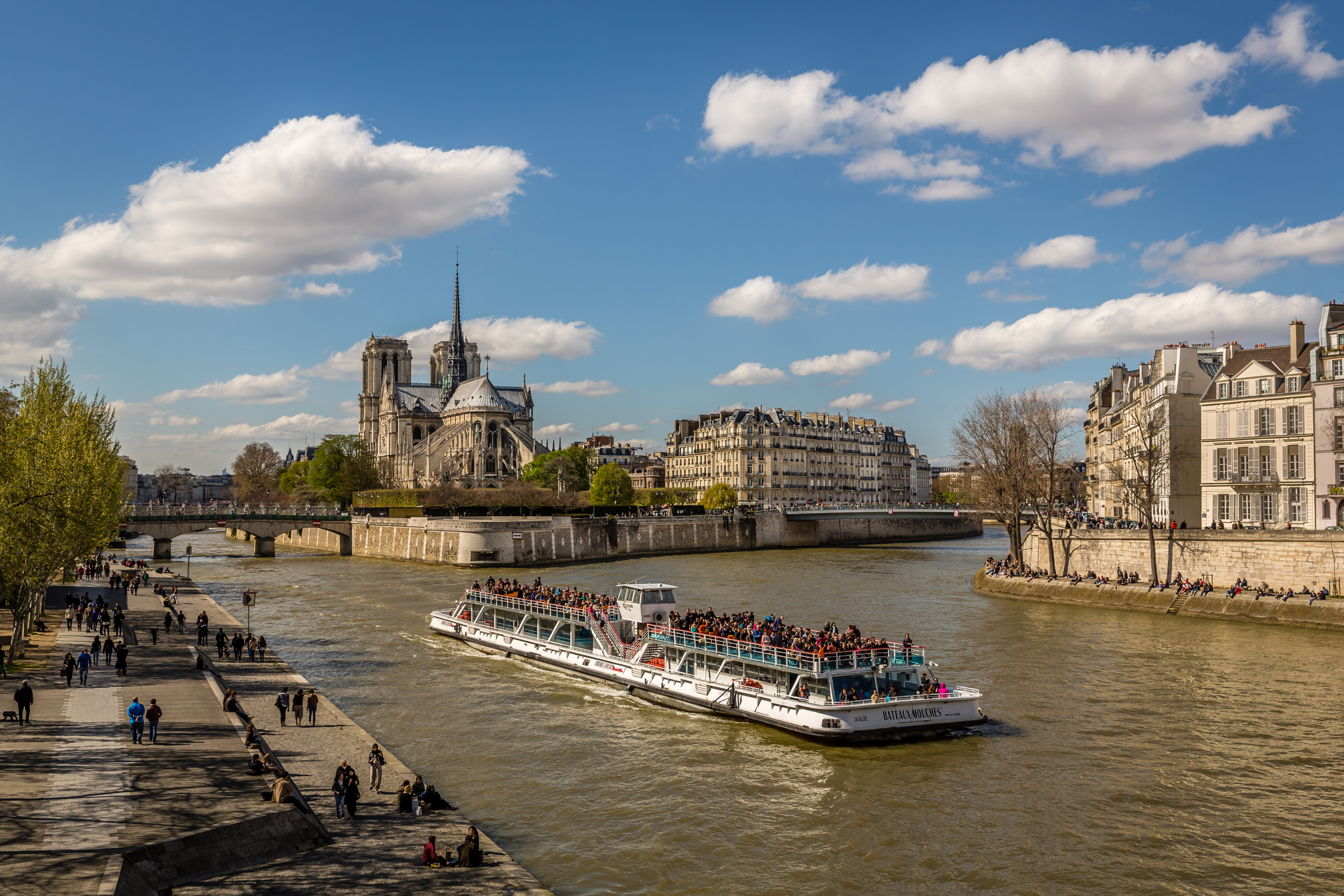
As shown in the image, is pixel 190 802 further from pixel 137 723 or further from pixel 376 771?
pixel 137 723

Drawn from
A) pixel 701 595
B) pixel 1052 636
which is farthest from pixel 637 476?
pixel 1052 636

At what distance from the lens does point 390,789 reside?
59.2ft

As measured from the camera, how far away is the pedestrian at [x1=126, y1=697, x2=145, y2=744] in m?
18.9

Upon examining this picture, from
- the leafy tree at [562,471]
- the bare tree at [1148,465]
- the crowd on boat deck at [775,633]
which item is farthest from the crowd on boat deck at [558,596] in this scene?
the leafy tree at [562,471]

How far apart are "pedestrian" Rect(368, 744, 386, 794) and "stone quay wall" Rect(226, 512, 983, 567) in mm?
50622

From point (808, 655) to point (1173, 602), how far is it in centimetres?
2670

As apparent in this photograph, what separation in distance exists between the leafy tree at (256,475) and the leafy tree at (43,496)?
118022mm

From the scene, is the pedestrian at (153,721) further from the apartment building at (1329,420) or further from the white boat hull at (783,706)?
the apartment building at (1329,420)

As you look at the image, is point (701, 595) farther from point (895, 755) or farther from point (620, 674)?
point (895, 755)

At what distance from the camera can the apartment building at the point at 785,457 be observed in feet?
431

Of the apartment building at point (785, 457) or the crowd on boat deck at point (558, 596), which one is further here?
the apartment building at point (785, 457)

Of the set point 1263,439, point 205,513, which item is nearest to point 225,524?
point 205,513

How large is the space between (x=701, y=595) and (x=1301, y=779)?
3288 centimetres

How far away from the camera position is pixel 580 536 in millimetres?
76062
